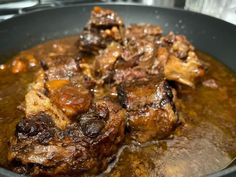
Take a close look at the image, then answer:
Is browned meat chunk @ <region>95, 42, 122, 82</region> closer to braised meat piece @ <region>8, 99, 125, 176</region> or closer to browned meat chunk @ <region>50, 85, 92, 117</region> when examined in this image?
browned meat chunk @ <region>50, 85, 92, 117</region>

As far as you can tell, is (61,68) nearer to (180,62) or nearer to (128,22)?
(180,62)

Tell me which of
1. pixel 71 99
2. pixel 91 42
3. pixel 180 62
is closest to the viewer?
pixel 71 99

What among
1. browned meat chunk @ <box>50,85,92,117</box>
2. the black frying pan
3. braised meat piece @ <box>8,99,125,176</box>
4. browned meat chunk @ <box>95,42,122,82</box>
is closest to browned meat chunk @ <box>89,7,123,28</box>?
browned meat chunk @ <box>95,42,122,82</box>

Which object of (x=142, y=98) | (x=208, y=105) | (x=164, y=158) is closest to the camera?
(x=164, y=158)

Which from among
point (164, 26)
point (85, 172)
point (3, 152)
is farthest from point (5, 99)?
point (164, 26)

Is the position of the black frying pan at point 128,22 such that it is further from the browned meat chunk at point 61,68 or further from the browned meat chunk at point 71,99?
the browned meat chunk at point 71,99

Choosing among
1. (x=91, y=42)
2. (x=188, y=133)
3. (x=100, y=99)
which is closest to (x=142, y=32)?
(x=91, y=42)

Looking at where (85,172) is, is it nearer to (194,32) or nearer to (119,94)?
(119,94)
